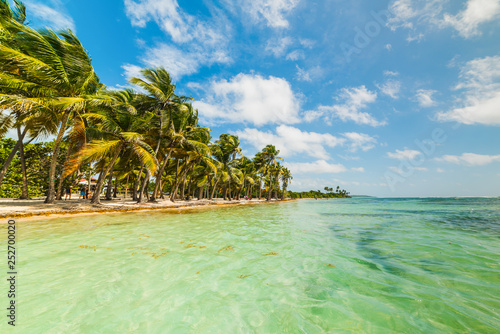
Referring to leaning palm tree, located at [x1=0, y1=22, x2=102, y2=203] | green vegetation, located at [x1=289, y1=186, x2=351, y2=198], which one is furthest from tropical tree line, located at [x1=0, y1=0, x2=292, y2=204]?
green vegetation, located at [x1=289, y1=186, x2=351, y2=198]

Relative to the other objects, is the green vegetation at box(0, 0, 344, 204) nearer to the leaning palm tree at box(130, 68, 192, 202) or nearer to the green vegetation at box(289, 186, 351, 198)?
the leaning palm tree at box(130, 68, 192, 202)

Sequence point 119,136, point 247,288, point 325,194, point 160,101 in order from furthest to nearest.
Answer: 1. point 325,194
2. point 160,101
3. point 119,136
4. point 247,288

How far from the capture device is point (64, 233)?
686 centimetres

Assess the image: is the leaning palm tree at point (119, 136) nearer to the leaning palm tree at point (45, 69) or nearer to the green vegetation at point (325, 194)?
the leaning palm tree at point (45, 69)

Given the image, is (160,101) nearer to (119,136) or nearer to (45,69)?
(119,136)

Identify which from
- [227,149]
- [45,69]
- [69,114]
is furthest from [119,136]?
[227,149]

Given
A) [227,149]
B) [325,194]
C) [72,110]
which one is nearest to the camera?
[72,110]

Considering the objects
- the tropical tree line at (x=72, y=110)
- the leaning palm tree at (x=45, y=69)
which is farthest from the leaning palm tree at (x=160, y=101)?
the leaning palm tree at (x=45, y=69)

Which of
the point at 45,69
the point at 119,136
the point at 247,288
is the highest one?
the point at 45,69

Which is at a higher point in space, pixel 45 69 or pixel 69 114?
pixel 45 69

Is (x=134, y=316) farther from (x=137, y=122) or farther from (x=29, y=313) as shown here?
(x=137, y=122)

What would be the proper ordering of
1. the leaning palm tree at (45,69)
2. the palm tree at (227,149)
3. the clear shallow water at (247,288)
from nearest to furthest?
1. the clear shallow water at (247,288)
2. the leaning palm tree at (45,69)
3. the palm tree at (227,149)

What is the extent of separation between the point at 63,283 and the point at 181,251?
2.43 metres

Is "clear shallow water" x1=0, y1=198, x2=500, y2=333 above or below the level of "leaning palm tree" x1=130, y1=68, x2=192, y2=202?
below
